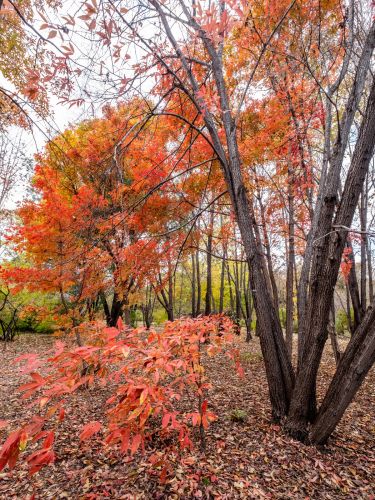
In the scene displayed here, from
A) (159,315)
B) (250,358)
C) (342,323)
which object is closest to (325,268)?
(250,358)

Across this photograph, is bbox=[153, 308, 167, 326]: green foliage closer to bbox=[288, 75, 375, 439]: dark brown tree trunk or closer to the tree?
the tree

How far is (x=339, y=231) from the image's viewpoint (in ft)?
8.96

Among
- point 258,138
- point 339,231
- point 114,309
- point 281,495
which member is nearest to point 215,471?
point 281,495

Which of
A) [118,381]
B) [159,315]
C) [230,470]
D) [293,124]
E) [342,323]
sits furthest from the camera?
[159,315]

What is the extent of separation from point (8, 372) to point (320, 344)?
7959 millimetres

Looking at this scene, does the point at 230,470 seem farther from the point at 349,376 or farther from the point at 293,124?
the point at 293,124

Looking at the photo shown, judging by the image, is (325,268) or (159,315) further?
(159,315)

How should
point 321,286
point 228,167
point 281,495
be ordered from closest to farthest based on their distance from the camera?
point 281,495
point 321,286
point 228,167

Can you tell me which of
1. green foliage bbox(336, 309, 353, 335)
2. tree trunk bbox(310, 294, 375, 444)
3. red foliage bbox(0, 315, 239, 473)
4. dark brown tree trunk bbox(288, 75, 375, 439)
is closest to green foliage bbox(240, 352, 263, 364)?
dark brown tree trunk bbox(288, 75, 375, 439)

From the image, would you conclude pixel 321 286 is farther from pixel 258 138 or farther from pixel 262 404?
pixel 258 138

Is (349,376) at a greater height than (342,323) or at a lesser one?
greater

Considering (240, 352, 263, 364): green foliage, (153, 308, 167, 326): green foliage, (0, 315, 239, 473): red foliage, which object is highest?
(0, 315, 239, 473): red foliage

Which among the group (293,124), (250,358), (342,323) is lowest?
(250,358)

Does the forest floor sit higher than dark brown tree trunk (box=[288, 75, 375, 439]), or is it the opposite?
dark brown tree trunk (box=[288, 75, 375, 439])
